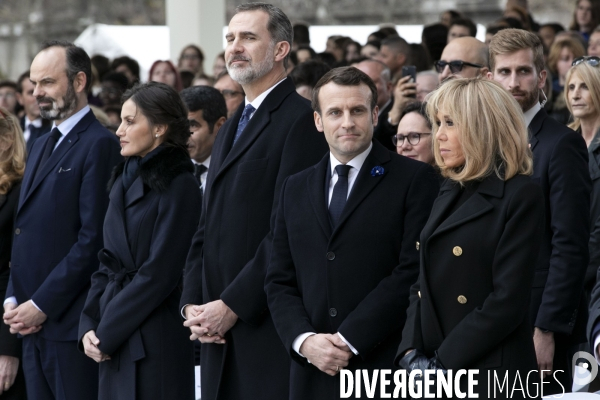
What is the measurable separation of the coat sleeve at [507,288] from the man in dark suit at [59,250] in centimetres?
235

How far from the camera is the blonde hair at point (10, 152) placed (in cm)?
529

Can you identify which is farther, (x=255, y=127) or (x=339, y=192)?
(x=255, y=127)

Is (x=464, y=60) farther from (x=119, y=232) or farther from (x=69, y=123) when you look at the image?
(x=69, y=123)

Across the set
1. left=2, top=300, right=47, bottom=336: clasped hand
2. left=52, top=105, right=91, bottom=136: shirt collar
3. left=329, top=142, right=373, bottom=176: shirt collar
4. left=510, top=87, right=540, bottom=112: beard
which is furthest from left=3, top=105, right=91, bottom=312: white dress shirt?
left=510, top=87, right=540, bottom=112: beard

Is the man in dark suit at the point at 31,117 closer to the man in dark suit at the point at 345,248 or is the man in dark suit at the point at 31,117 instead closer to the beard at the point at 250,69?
the beard at the point at 250,69

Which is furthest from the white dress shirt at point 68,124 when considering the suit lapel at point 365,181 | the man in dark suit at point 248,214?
the suit lapel at point 365,181

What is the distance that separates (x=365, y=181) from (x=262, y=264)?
1.97ft

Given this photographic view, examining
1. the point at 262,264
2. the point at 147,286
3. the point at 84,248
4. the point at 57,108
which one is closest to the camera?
the point at 262,264

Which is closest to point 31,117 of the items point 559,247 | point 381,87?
point 381,87

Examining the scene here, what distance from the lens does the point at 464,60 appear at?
5.07 metres

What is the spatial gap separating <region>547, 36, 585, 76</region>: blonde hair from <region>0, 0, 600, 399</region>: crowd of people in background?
264 cm

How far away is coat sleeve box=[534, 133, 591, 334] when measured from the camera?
3760mm

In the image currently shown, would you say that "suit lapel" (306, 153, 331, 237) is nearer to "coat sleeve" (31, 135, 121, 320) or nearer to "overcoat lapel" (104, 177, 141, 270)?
"overcoat lapel" (104, 177, 141, 270)

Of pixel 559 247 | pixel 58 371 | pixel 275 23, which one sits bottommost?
pixel 58 371
